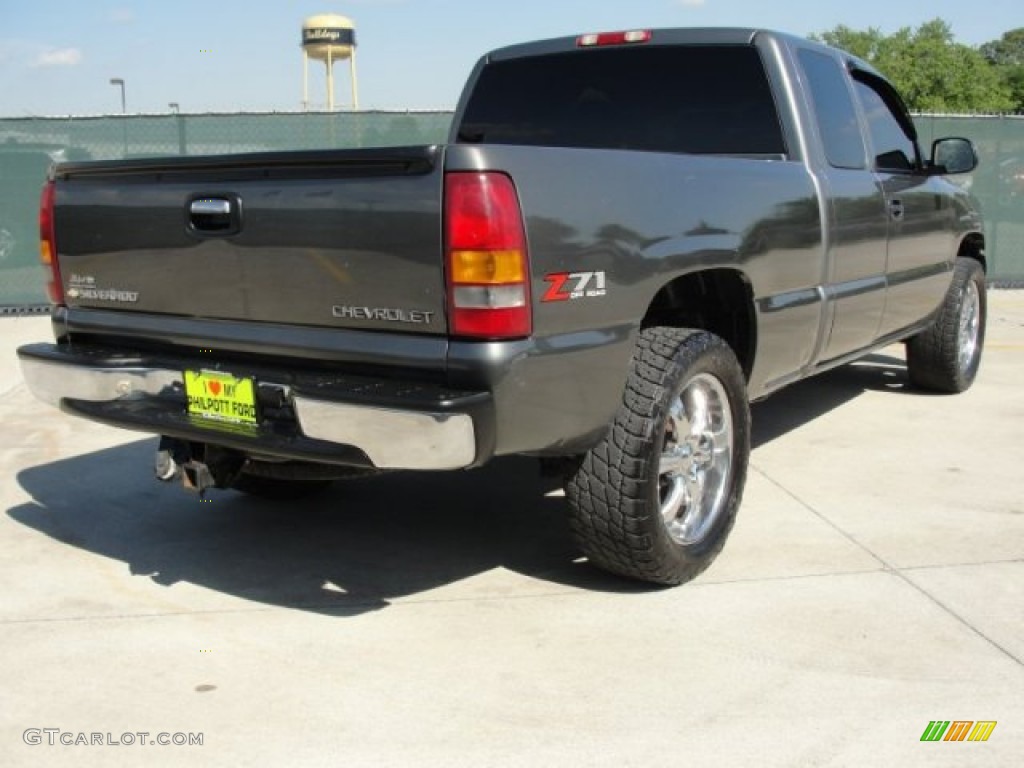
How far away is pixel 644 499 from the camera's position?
11.1 feet

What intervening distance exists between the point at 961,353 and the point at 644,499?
14.1 ft

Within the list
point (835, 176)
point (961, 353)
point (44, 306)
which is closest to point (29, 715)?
point (835, 176)

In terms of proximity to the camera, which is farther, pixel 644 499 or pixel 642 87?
pixel 642 87

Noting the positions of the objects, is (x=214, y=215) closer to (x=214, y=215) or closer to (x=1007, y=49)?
(x=214, y=215)

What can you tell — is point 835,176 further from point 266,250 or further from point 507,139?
point 266,250

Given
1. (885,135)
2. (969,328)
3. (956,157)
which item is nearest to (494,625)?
(885,135)

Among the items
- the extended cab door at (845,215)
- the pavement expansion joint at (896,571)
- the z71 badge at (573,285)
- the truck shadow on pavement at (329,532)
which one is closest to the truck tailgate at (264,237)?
the z71 badge at (573,285)

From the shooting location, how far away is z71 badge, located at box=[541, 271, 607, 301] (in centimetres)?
300

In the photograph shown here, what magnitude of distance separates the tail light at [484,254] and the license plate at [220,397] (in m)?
0.75

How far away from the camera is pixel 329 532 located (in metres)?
4.41

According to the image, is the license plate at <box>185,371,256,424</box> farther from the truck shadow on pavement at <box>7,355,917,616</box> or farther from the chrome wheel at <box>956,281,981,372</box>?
the chrome wheel at <box>956,281,981,372</box>

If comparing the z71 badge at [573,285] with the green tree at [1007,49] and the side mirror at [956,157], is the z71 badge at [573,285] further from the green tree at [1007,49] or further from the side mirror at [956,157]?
the green tree at [1007,49]

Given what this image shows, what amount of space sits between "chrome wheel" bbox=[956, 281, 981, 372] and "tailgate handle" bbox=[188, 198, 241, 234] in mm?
4926

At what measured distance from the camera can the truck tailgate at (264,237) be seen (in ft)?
9.74
